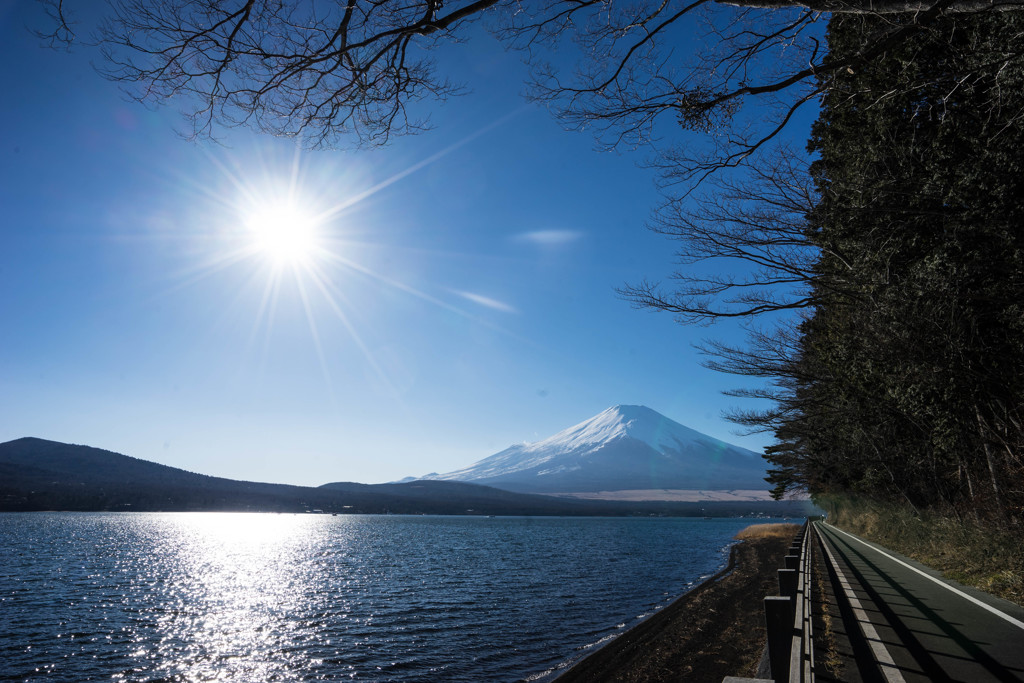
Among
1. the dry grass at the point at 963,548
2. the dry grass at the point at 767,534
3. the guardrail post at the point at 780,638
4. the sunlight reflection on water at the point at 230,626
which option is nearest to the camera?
the guardrail post at the point at 780,638

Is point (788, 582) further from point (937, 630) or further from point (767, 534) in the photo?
point (767, 534)

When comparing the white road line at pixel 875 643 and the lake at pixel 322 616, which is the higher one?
the white road line at pixel 875 643

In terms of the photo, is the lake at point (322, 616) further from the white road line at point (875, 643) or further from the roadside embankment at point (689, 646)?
the white road line at point (875, 643)

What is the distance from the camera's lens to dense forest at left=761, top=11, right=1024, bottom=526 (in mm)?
7688

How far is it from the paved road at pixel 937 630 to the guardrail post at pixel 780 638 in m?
2.47

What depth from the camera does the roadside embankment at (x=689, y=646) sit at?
10102 mm

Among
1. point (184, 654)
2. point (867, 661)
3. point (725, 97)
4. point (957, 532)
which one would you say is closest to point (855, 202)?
point (725, 97)

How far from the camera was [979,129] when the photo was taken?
8.31 m

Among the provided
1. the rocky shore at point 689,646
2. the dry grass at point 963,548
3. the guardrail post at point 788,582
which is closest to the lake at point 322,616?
the rocky shore at point 689,646

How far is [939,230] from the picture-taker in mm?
9133

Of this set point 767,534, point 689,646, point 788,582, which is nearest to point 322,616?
point 689,646

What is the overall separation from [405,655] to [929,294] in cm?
1341

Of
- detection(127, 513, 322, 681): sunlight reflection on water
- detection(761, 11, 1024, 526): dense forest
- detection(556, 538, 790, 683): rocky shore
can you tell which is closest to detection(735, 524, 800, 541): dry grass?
detection(556, 538, 790, 683): rocky shore

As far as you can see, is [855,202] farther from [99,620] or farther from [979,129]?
[99,620]
